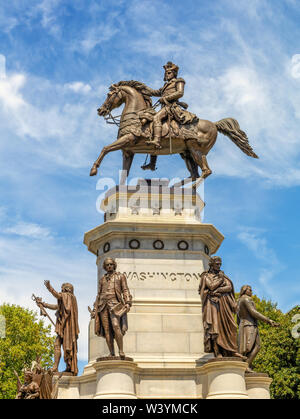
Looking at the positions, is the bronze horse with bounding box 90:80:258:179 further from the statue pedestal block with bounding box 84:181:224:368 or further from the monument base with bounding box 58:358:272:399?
the monument base with bounding box 58:358:272:399

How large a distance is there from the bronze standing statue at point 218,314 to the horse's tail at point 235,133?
7.18m

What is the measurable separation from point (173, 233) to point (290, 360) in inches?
710

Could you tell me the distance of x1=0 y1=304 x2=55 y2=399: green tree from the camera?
1607 inches

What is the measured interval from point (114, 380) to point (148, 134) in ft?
30.4

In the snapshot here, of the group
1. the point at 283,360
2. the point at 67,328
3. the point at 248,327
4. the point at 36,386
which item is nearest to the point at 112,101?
the point at 67,328

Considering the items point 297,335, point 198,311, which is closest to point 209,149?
point 198,311

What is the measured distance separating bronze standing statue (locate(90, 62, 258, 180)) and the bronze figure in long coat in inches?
187

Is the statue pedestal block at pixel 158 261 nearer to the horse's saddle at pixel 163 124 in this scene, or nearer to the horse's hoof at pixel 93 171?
the horse's hoof at pixel 93 171

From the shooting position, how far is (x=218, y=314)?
61.3ft

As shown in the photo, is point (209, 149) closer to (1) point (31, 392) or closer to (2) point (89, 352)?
(2) point (89, 352)

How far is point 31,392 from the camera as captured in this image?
1847cm

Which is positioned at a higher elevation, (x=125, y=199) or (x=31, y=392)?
(x=125, y=199)
